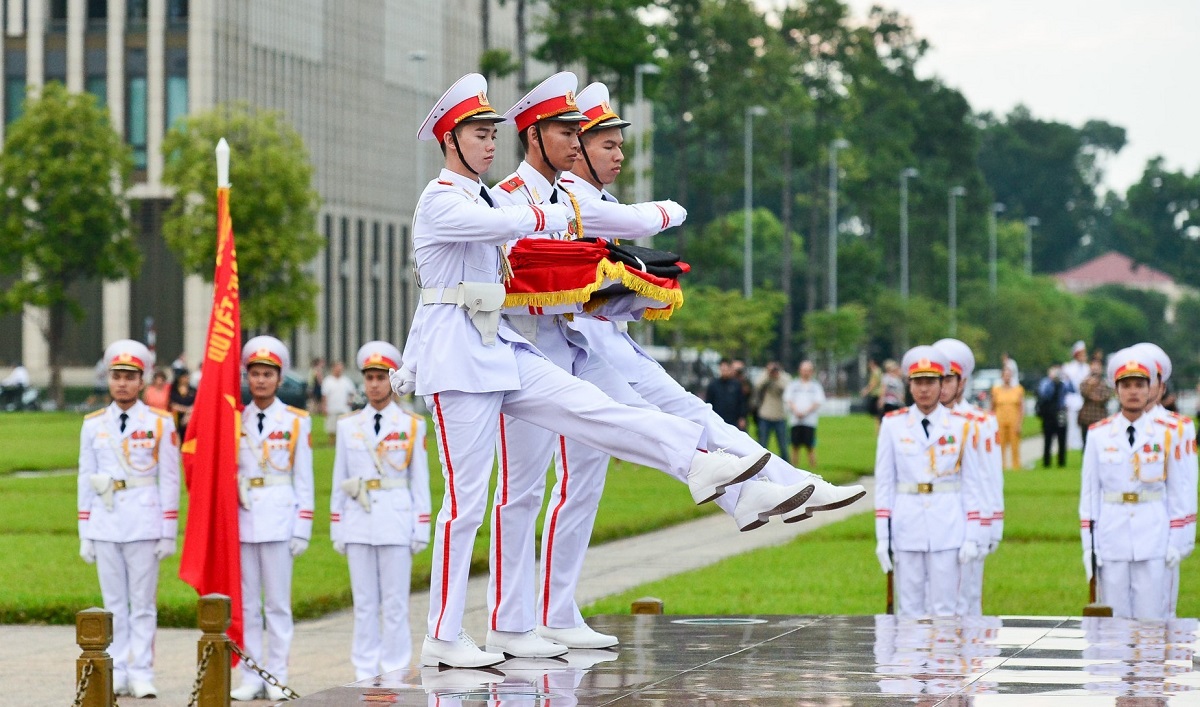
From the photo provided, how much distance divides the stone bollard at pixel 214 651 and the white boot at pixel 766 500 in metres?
2.13

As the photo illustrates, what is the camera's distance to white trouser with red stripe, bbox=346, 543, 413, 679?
1262cm

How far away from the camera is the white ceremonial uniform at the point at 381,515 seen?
12742 millimetres

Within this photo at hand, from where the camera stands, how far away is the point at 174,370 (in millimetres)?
29688

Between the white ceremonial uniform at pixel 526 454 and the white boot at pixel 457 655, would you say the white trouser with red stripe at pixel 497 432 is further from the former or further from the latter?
the white ceremonial uniform at pixel 526 454

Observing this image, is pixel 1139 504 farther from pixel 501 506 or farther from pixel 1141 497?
pixel 501 506

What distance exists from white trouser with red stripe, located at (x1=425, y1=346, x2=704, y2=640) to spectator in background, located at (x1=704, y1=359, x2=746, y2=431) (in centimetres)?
2255

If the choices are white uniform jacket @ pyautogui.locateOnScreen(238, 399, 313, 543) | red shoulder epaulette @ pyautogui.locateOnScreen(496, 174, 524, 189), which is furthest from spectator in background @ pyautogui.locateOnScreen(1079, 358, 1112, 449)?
red shoulder epaulette @ pyautogui.locateOnScreen(496, 174, 524, 189)

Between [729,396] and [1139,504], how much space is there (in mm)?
18779

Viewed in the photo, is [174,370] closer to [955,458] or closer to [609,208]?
[955,458]

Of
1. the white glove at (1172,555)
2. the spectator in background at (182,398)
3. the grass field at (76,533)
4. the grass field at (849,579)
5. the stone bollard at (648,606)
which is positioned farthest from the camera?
the spectator in background at (182,398)

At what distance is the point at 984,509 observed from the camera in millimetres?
12664

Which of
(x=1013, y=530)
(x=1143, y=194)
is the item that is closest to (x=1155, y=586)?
(x=1013, y=530)

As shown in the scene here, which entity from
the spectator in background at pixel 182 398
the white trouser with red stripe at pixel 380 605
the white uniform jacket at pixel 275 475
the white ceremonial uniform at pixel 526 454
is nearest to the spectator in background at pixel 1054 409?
the spectator in background at pixel 182 398

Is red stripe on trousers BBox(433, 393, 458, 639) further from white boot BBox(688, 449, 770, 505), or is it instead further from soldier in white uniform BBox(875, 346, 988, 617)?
soldier in white uniform BBox(875, 346, 988, 617)
